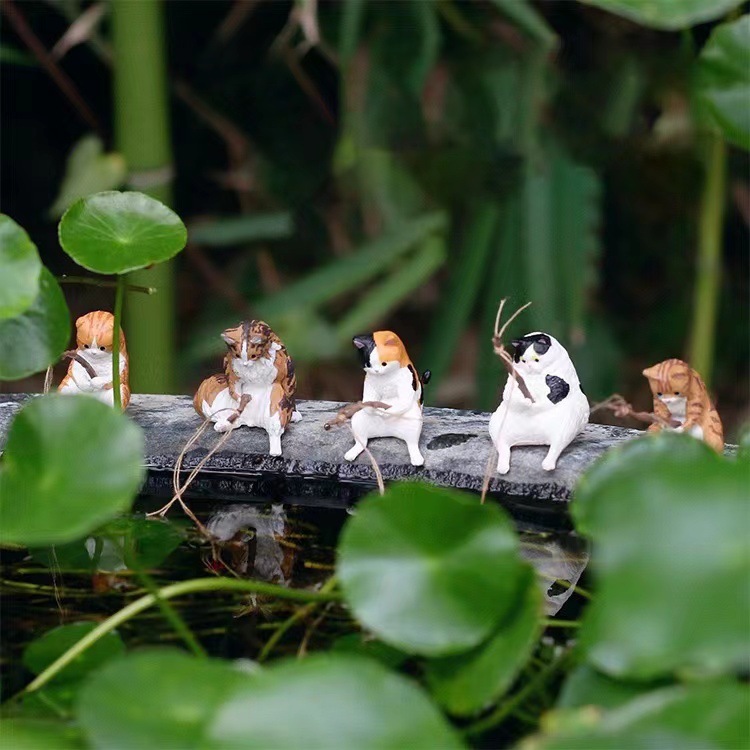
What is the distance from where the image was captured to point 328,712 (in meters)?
0.34

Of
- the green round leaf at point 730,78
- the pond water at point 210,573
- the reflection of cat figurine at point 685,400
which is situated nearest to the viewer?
the green round leaf at point 730,78

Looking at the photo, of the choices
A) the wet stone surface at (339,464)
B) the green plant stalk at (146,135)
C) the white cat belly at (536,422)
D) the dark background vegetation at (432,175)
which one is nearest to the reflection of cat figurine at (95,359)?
the wet stone surface at (339,464)

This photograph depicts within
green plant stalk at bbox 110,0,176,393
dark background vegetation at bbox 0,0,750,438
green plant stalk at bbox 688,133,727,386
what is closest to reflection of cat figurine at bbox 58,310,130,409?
green plant stalk at bbox 110,0,176,393

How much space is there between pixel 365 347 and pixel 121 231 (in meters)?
0.20

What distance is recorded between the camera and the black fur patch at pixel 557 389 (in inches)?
28.5

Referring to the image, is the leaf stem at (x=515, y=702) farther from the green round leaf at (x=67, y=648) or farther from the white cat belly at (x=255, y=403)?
the white cat belly at (x=255, y=403)

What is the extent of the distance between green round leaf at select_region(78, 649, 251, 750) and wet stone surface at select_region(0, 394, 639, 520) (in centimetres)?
36

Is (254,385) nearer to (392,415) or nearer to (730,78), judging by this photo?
(392,415)

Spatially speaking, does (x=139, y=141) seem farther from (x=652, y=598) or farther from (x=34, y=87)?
(x=652, y=598)

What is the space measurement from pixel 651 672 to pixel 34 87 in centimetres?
182

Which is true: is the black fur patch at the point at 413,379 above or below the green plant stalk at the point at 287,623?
above

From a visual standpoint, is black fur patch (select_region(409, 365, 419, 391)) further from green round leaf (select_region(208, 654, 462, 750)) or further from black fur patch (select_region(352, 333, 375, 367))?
green round leaf (select_region(208, 654, 462, 750))

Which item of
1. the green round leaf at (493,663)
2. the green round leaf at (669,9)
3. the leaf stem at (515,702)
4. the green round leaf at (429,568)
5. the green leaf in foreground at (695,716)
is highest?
the green round leaf at (669,9)

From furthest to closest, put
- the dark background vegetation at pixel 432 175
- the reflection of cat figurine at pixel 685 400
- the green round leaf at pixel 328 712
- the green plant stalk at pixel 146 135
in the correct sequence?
the dark background vegetation at pixel 432 175 < the green plant stalk at pixel 146 135 < the reflection of cat figurine at pixel 685 400 < the green round leaf at pixel 328 712
